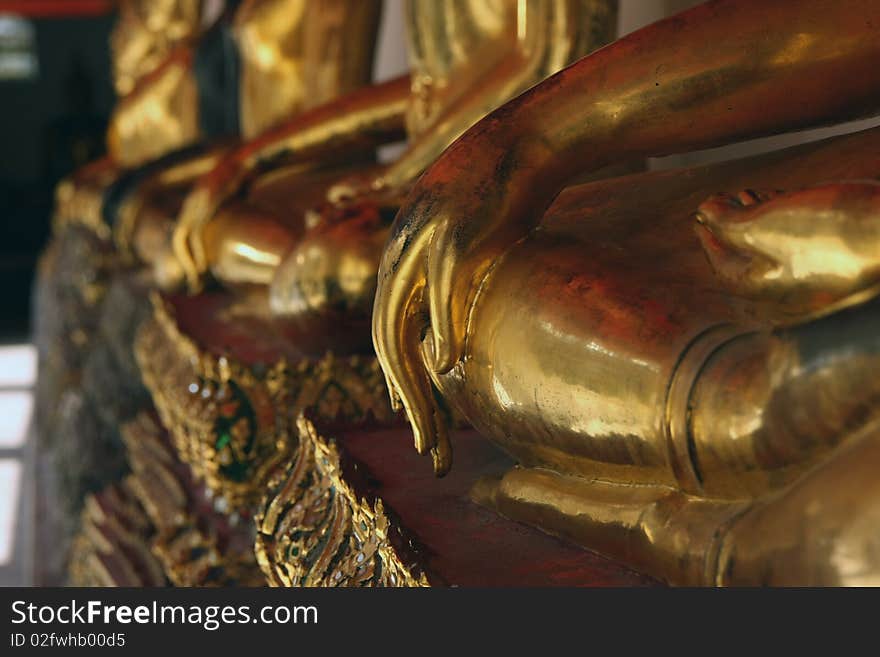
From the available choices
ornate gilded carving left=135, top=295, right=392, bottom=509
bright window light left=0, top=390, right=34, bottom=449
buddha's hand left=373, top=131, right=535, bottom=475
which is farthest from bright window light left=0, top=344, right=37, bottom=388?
buddha's hand left=373, top=131, right=535, bottom=475

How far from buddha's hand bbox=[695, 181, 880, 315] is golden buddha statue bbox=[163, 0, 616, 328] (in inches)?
15.2

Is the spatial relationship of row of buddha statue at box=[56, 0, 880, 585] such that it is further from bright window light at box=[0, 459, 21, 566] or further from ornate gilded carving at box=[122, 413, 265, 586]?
bright window light at box=[0, 459, 21, 566]

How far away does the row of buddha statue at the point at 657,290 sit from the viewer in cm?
51

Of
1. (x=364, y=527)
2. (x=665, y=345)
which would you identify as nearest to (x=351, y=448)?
(x=364, y=527)

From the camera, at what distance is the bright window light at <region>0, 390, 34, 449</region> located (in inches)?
125

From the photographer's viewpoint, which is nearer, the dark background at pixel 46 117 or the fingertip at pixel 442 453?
the fingertip at pixel 442 453

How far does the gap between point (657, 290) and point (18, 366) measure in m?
3.78

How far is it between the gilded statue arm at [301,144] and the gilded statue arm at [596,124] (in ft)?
2.09

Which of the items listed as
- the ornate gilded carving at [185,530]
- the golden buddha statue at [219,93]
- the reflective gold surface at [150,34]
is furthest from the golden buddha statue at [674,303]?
the reflective gold surface at [150,34]

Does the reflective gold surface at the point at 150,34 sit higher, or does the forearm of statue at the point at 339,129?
the reflective gold surface at the point at 150,34

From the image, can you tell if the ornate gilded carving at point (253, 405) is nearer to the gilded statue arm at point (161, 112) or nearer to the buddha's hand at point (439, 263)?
the buddha's hand at point (439, 263)

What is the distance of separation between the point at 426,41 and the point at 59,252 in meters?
2.34

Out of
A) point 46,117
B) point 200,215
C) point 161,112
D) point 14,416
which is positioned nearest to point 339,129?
point 200,215

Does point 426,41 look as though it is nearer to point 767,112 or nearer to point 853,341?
point 767,112
